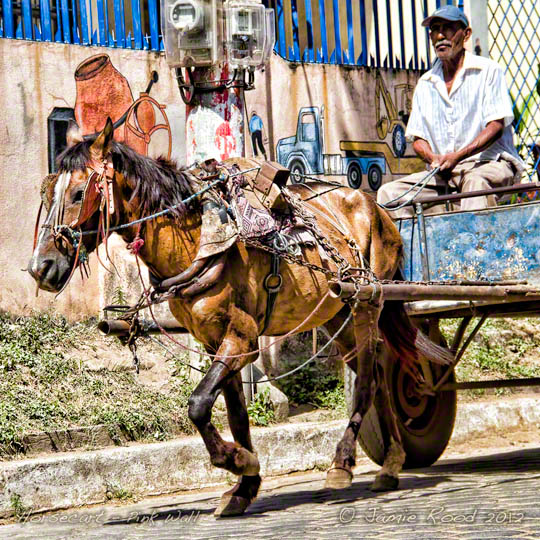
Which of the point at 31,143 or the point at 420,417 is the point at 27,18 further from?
the point at 420,417

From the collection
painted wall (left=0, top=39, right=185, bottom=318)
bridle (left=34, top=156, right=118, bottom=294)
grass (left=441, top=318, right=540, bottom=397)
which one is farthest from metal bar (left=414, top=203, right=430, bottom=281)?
grass (left=441, top=318, right=540, bottom=397)

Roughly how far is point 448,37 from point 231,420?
318 centimetres

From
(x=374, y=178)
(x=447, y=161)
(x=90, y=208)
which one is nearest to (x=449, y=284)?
(x=447, y=161)

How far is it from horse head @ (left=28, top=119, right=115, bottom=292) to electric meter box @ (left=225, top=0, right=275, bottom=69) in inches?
93.1

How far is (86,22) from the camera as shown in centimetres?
922

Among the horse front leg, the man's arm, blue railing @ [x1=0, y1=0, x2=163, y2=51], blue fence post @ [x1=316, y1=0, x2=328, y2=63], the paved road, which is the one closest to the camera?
the paved road

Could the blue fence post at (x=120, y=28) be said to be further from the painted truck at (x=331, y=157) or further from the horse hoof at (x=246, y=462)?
the horse hoof at (x=246, y=462)

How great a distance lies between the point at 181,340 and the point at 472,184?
2933mm

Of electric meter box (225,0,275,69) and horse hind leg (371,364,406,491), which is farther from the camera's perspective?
electric meter box (225,0,275,69)

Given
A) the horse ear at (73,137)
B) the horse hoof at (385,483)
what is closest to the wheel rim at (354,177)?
the horse hoof at (385,483)

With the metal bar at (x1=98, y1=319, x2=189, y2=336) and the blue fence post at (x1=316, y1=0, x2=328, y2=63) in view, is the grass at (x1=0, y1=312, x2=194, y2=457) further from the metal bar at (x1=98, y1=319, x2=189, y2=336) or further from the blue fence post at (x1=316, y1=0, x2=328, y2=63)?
the blue fence post at (x1=316, y1=0, x2=328, y2=63)

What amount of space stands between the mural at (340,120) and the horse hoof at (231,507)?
463 centimetres

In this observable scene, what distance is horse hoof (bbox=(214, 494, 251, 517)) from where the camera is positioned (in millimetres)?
5809

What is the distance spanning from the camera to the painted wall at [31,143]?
8562 mm
